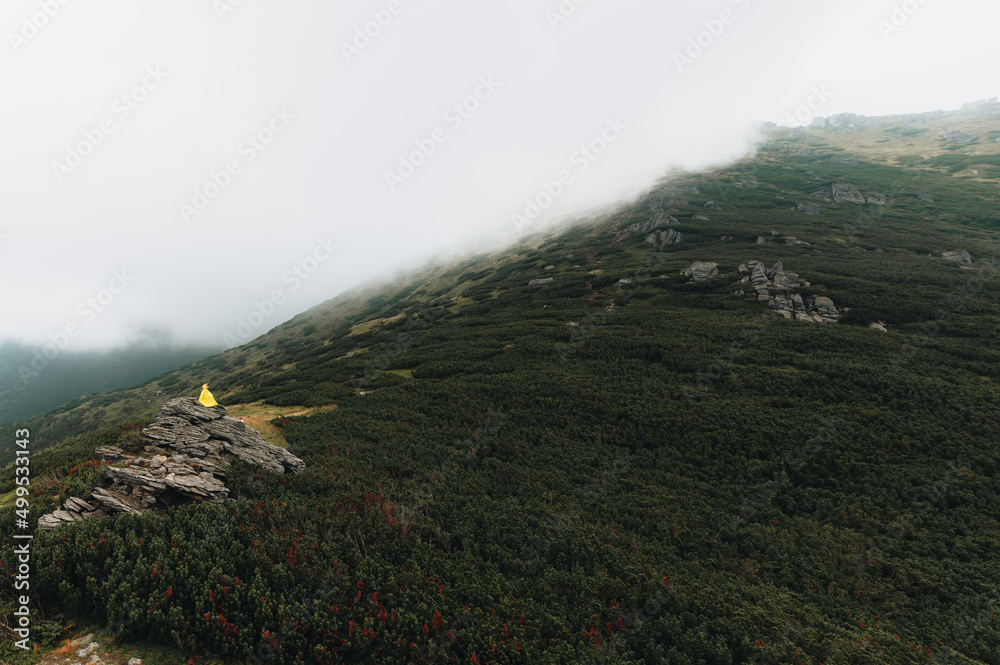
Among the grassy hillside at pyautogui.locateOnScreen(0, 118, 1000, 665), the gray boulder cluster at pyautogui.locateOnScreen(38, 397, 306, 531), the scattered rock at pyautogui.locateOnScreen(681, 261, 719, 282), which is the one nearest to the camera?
the grassy hillside at pyautogui.locateOnScreen(0, 118, 1000, 665)

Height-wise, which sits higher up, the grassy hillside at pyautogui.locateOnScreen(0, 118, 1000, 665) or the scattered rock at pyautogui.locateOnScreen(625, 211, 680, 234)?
the scattered rock at pyautogui.locateOnScreen(625, 211, 680, 234)

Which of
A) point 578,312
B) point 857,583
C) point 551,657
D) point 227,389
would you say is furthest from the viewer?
point 227,389

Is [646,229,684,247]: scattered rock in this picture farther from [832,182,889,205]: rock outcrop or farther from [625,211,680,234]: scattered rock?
[832,182,889,205]: rock outcrop

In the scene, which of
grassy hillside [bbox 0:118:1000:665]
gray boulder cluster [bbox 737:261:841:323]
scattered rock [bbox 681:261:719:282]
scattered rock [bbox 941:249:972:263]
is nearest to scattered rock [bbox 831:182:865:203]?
scattered rock [bbox 941:249:972:263]

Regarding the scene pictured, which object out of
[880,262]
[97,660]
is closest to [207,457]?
[97,660]

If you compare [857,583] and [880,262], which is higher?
[857,583]

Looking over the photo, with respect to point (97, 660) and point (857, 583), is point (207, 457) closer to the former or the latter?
point (97, 660)

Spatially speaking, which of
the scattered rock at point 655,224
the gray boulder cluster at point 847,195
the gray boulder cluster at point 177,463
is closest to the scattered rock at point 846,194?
the gray boulder cluster at point 847,195
